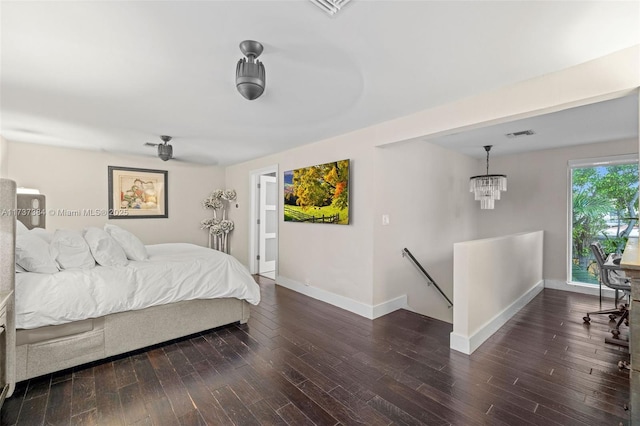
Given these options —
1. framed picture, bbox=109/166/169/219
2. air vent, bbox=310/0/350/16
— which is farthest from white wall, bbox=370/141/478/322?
framed picture, bbox=109/166/169/219

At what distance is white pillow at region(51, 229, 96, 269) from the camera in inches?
92.4

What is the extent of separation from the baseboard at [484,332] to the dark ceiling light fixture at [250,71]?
267 cm

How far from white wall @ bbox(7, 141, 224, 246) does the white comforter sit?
251 centimetres

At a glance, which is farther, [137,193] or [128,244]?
[137,193]

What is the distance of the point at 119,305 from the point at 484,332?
3371mm

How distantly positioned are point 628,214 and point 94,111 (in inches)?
282

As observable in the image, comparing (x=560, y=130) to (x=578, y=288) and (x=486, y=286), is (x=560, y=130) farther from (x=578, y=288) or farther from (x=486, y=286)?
(x=578, y=288)

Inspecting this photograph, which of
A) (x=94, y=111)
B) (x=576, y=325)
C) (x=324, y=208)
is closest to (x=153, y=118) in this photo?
(x=94, y=111)

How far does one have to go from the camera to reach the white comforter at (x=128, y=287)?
82.0 inches

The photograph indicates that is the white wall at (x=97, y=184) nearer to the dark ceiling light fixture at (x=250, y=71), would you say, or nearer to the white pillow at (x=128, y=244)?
the white pillow at (x=128, y=244)

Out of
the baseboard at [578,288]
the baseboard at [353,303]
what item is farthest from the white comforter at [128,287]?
the baseboard at [578,288]

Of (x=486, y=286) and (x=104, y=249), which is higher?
(x=104, y=249)

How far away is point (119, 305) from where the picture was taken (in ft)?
7.84

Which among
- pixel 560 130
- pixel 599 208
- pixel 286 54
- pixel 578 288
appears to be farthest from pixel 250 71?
pixel 578 288
